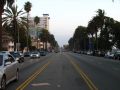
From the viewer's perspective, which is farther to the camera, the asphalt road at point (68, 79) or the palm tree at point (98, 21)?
the palm tree at point (98, 21)

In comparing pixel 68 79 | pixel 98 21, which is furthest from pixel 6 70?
pixel 98 21

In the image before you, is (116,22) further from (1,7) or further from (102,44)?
(1,7)

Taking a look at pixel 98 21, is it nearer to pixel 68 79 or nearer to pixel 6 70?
A: pixel 68 79

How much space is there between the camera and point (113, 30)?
115875 millimetres

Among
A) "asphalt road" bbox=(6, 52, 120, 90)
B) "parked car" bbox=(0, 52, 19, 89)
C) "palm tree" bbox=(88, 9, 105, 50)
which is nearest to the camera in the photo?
"parked car" bbox=(0, 52, 19, 89)

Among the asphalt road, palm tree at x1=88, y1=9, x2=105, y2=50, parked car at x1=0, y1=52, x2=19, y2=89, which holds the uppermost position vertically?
palm tree at x1=88, y1=9, x2=105, y2=50

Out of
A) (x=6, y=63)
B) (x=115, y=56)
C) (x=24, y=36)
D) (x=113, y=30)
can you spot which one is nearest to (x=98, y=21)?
(x=113, y=30)

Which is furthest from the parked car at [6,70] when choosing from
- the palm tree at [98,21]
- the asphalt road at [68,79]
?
the palm tree at [98,21]

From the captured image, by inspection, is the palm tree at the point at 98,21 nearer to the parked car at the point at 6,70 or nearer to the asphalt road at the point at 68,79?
the asphalt road at the point at 68,79

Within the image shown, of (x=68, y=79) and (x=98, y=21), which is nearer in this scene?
(x=68, y=79)

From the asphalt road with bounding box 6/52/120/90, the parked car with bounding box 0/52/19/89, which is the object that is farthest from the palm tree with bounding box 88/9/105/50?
the parked car with bounding box 0/52/19/89

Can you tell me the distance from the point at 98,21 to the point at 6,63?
9998cm

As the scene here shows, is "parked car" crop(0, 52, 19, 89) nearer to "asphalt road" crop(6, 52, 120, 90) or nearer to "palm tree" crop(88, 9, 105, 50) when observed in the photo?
"asphalt road" crop(6, 52, 120, 90)

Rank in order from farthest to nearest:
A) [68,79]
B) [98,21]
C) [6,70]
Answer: [98,21]
[68,79]
[6,70]
